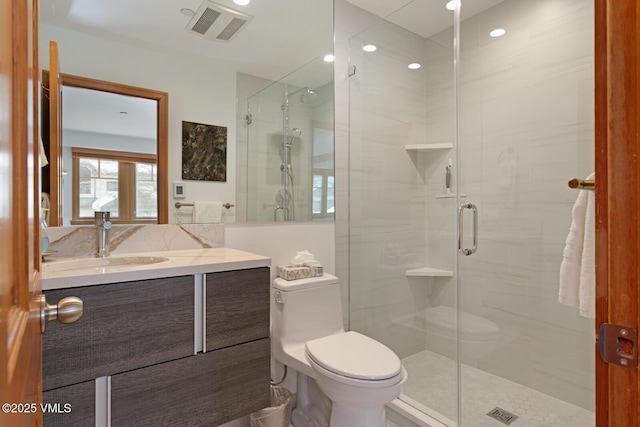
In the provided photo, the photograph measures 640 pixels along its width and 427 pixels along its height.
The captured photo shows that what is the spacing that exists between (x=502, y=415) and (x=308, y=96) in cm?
219

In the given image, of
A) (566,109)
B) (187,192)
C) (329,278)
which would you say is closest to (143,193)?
(187,192)

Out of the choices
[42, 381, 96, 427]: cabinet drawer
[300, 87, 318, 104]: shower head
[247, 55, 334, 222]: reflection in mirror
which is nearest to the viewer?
[42, 381, 96, 427]: cabinet drawer

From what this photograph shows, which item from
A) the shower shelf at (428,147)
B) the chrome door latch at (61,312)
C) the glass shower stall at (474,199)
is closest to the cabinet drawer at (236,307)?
the chrome door latch at (61,312)

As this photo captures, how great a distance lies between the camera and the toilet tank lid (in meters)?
1.77

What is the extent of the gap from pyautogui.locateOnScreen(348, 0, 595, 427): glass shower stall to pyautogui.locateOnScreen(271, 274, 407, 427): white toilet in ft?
Result: 1.58

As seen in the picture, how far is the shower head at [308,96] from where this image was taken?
7.22ft

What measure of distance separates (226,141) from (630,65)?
1.69m

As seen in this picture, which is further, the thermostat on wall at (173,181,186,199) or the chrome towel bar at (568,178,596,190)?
the thermostat on wall at (173,181,186,199)

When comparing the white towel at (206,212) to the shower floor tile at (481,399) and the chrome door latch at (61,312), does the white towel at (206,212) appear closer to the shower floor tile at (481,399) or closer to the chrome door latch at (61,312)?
the chrome door latch at (61,312)

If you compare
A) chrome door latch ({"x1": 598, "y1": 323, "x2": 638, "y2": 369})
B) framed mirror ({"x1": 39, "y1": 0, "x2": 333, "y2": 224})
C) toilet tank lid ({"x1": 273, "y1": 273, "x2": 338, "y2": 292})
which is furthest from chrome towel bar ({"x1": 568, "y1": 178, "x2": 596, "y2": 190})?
framed mirror ({"x1": 39, "y1": 0, "x2": 333, "y2": 224})

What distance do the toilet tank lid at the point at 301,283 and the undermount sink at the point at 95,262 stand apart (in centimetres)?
59

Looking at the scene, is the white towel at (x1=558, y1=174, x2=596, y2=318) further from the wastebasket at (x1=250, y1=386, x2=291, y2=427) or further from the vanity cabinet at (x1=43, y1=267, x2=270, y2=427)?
the wastebasket at (x1=250, y1=386, x2=291, y2=427)

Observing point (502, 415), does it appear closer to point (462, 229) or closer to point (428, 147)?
point (462, 229)

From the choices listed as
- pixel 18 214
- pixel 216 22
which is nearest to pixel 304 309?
pixel 18 214
